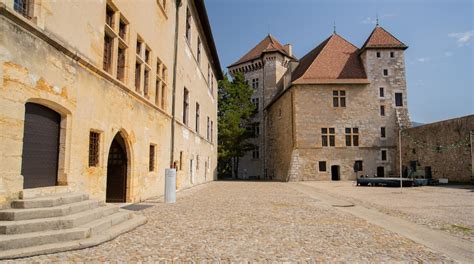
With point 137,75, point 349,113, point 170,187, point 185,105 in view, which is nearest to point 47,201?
point 170,187

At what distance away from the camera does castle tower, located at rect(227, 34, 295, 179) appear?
42.0 meters

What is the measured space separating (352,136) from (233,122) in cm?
1588

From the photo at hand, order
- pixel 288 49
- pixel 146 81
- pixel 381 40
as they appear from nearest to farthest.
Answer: pixel 146 81
pixel 381 40
pixel 288 49

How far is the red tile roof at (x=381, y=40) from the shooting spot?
29.3 meters

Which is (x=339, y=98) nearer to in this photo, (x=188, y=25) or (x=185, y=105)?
(x=188, y=25)

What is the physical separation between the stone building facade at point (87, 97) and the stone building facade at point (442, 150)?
19.0 metres

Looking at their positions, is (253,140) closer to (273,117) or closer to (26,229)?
(273,117)

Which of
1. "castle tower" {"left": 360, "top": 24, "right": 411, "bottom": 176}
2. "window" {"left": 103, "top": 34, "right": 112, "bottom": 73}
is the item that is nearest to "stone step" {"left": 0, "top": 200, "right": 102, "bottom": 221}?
"window" {"left": 103, "top": 34, "right": 112, "bottom": 73}

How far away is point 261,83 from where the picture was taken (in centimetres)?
4375

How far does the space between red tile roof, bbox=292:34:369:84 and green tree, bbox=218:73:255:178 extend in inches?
489

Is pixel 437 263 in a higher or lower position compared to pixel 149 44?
lower

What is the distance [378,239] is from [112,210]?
5213 millimetres

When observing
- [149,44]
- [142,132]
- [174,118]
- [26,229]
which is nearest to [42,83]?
[26,229]

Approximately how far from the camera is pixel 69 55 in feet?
20.7
